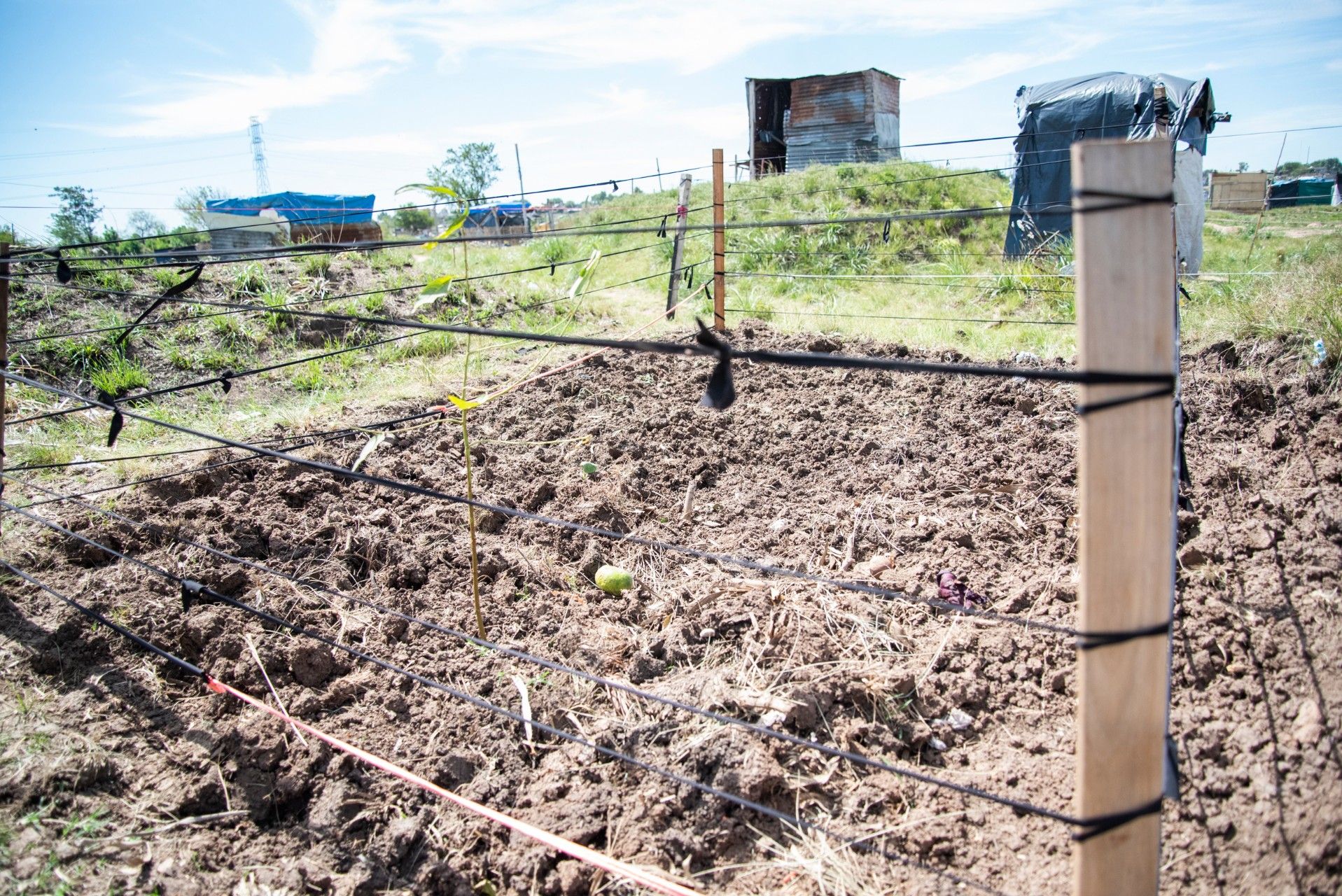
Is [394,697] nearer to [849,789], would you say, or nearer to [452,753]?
[452,753]

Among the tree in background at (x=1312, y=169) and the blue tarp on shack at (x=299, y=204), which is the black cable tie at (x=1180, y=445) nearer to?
the blue tarp on shack at (x=299, y=204)

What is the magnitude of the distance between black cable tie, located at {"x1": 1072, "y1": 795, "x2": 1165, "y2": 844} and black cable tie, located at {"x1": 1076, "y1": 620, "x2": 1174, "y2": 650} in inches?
9.6

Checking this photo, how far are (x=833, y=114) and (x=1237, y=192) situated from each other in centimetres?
1240

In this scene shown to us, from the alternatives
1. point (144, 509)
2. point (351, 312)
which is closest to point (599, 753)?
point (144, 509)

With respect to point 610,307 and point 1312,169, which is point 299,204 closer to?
point 610,307

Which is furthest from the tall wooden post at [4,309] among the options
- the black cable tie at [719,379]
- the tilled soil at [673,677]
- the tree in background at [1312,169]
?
the tree in background at [1312,169]

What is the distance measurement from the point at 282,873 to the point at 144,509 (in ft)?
7.42

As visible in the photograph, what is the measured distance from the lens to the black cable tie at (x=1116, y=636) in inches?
40.3

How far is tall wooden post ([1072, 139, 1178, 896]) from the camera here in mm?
967

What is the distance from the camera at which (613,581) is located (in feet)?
10.4

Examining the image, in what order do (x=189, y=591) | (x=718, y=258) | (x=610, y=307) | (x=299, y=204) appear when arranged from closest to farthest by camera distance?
(x=189, y=591)
(x=718, y=258)
(x=610, y=307)
(x=299, y=204)

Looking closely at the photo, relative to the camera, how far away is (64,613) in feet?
9.02

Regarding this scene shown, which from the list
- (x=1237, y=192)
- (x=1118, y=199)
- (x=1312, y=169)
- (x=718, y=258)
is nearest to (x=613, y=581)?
(x=1118, y=199)

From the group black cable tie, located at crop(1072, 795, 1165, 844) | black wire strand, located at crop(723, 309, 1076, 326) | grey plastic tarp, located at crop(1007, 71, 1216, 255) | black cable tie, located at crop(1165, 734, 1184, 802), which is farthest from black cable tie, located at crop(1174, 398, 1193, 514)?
grey plastic tarp, located at crop(1007, 71, 1216, 255)
